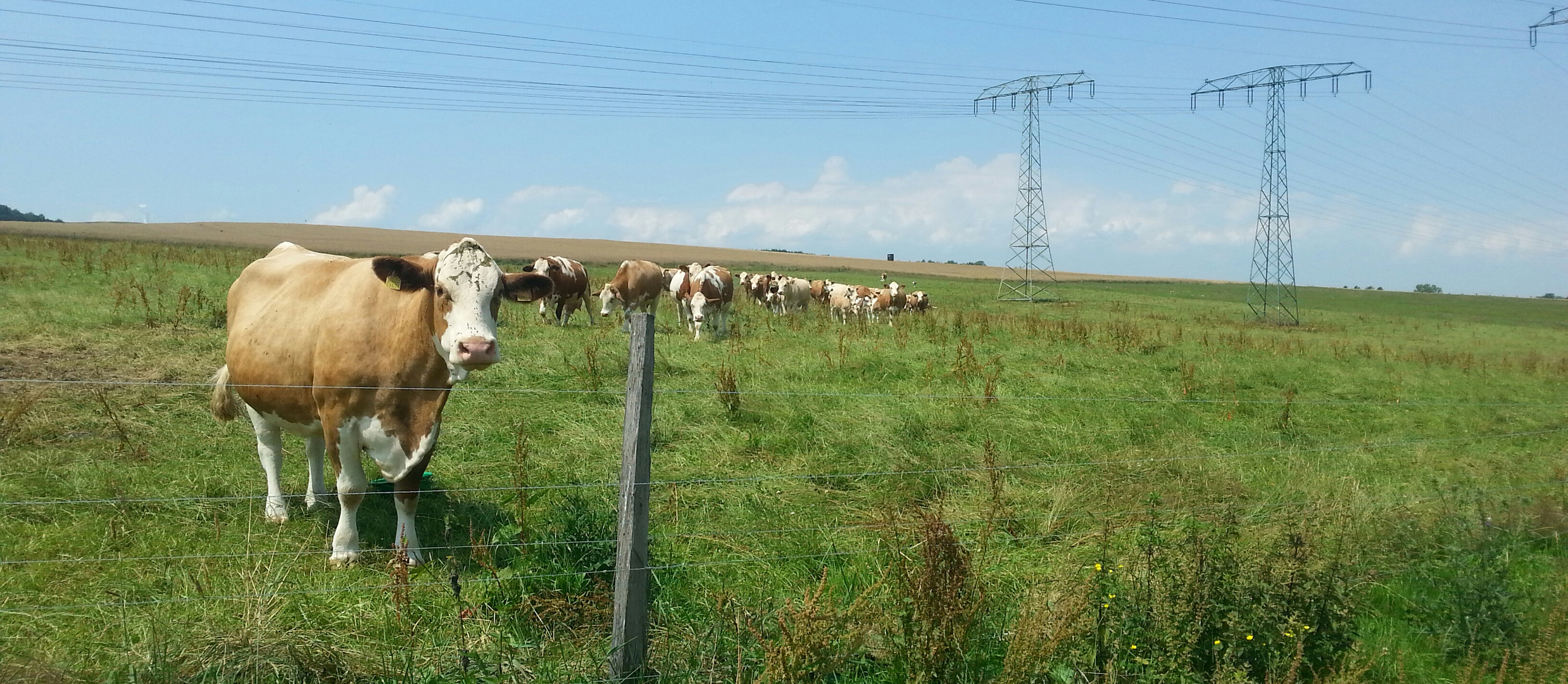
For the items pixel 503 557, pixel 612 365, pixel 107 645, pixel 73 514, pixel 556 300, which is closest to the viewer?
pixel 107 645

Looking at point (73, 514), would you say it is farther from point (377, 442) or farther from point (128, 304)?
point (128, 304)

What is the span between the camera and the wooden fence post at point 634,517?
324 cm

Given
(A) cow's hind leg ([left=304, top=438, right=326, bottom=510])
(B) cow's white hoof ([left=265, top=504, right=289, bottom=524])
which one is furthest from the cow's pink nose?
(B) cow's white hoof ([left=265, top=504, right=289, bottom=524])

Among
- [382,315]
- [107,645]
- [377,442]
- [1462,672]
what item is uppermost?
[382,315]

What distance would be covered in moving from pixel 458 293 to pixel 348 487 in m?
1.28

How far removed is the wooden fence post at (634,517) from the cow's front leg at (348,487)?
2315 mm

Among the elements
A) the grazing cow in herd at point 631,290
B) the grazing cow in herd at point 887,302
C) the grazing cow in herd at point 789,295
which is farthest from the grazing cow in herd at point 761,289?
Result: the grazing cow in herd at point 631,290

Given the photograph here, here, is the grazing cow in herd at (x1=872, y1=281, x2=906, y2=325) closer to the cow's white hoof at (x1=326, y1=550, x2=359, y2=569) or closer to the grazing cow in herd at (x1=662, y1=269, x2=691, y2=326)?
the grazing cow in herd at (x1=662, y1=269, x2=691, y2=326)

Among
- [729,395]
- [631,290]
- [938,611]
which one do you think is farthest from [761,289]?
[938,611]

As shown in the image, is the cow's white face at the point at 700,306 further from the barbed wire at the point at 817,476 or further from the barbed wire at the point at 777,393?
the barbed wire at the point at 817,476

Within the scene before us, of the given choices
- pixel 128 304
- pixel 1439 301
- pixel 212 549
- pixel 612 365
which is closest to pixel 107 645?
pixel 212 549

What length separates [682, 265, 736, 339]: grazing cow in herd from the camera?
710 inches

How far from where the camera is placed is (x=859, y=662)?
12.1ft

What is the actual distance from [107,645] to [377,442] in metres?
1.57
